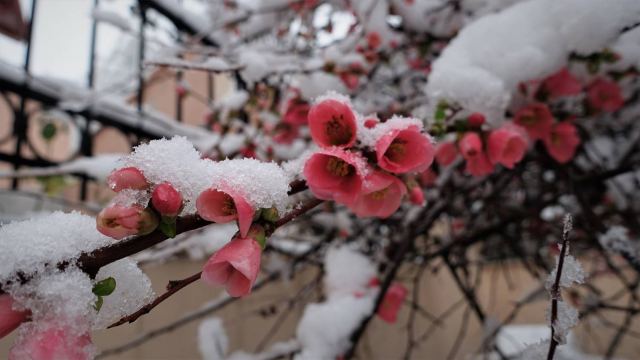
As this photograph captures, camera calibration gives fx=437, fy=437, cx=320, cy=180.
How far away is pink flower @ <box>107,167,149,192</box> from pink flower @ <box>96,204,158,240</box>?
0.02 meters

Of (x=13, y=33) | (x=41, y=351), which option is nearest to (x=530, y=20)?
(x=41, y=351)

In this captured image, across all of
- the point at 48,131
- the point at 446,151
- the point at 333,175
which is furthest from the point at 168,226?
the point at 48,131

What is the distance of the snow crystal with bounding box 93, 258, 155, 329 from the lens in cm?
35

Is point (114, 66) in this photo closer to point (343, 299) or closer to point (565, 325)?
point (343, 299)

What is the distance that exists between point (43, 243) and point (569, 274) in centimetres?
43

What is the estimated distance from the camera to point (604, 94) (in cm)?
101

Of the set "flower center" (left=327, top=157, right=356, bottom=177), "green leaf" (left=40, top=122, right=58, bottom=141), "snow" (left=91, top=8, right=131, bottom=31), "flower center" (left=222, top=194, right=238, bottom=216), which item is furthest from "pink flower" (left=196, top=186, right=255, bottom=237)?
"green leaf" (left=40, top=122, right=58, bottom=141)

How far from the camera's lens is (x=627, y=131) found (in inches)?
55.0

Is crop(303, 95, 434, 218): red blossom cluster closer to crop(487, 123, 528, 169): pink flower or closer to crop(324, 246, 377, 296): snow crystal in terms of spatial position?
crop(487, 123, 528, 169): pink flower

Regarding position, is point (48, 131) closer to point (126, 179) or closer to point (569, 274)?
point (126, 179)

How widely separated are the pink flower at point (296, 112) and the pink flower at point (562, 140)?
505 mm

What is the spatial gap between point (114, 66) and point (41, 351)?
6.47ft

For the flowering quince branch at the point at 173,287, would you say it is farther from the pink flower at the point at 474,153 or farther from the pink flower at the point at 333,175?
the pink flower at the point at 474,153

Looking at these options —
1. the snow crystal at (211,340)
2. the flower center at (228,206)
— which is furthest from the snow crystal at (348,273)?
the flower center at (228,206)
